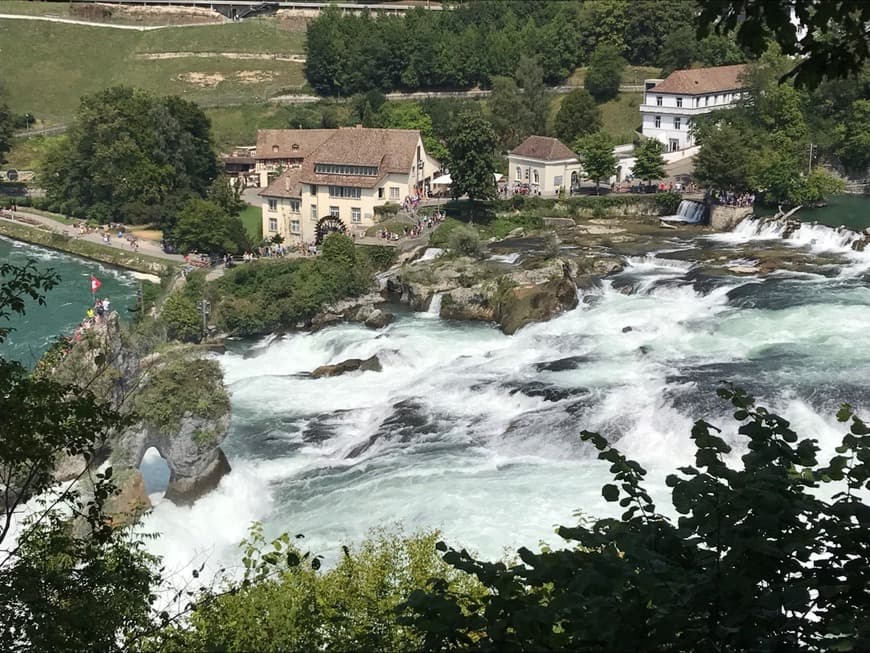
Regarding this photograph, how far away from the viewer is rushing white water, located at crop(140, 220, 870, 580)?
2856 centimetres

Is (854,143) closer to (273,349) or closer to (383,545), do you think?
(273,349)

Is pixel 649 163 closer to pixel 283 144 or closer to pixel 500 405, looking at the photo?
pixel 283 144

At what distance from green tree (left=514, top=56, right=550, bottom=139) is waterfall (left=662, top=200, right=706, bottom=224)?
56.8 ft

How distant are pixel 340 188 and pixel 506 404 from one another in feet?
96.0

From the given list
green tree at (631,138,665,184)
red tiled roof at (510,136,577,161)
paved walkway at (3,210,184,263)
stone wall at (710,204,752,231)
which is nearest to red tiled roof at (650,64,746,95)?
green tree at (631,138,665,184)

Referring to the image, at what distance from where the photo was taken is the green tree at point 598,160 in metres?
68.3

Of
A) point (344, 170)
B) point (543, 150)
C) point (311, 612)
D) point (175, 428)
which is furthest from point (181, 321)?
point (311, 612)

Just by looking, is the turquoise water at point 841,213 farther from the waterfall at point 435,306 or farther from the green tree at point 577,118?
the waterfall at point 435,306

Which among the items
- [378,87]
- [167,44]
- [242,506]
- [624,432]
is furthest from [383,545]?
[167,44]

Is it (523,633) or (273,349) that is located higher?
(523,633)

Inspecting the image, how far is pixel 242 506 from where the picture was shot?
29.8 m

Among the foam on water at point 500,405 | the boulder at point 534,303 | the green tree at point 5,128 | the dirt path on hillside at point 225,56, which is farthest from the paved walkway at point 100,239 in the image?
the dirt path on hillside at point 225,56

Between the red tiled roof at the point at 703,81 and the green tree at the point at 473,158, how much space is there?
22428 mm

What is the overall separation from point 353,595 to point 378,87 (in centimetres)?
8415
